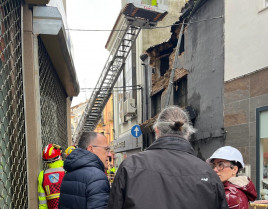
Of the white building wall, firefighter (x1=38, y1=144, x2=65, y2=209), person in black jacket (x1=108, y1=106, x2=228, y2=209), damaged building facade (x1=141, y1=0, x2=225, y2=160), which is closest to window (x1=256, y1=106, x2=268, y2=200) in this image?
the white building wall

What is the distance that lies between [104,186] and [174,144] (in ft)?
2.65

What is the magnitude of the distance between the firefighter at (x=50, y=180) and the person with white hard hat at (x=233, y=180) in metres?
1.80

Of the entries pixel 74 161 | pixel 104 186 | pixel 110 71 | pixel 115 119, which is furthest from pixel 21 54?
pixel 115 119

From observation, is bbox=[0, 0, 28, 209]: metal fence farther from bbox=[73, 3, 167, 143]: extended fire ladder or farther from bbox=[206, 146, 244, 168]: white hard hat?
bbox=[73, 3, 167, 143]: extended fire ladder

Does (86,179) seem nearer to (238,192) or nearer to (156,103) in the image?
(238,192)

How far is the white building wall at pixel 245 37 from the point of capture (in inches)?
303

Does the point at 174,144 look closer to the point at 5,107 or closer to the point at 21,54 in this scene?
the point at 5,107

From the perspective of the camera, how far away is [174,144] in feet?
5.96

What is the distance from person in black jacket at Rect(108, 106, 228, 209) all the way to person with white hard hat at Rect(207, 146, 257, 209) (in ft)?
1.79

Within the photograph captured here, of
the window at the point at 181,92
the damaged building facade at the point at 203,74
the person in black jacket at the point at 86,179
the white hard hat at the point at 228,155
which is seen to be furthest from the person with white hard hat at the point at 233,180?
the window at the point at 181,92

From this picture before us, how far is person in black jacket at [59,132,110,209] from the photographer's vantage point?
2.22m

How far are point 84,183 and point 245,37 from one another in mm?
7650

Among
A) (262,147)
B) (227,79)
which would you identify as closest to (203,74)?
(227,79)

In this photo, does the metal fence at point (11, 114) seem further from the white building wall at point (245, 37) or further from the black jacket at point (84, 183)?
the white building wall at point (245, 37)
